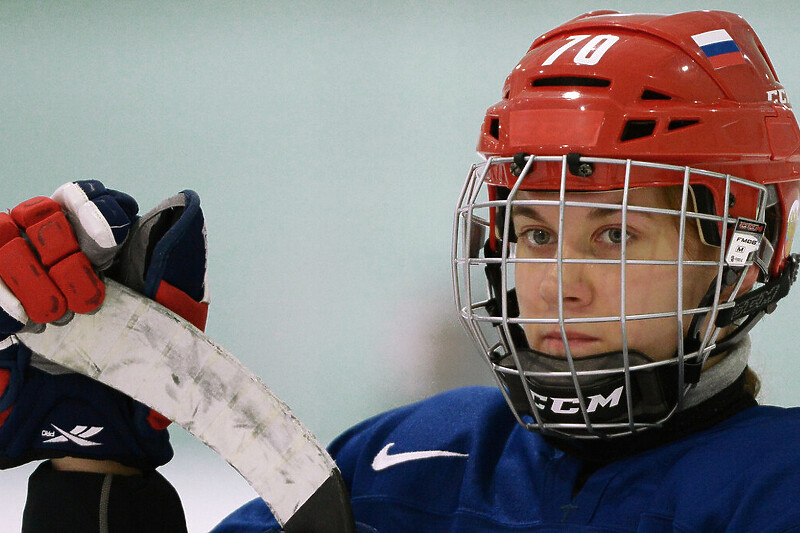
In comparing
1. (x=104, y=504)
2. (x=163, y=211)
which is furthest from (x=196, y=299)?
(x=104, y=504)

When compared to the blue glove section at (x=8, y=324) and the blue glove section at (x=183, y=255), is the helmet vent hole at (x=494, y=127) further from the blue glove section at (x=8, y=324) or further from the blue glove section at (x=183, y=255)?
the blue glove section at (x=8, y=324)

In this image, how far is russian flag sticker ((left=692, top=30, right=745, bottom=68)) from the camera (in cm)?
110

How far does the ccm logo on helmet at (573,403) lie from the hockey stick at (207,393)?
0.25 meters

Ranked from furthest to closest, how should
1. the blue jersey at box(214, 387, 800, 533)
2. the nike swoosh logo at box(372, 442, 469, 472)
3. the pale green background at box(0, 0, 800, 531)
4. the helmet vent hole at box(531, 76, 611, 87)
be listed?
the pale green background at box(0, 0, 800, 531) → the nike swoosh logo at box(372, 442, 469, 472) → the helmet vent hole at box(531, 76, 611, 87) → the blue jersey at box(214, 387, 800, 533)

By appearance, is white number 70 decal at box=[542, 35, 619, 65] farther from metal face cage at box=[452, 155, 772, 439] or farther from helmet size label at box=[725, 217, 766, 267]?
helmet size label at box=[725, 217, 766, 267]

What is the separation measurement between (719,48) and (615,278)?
298 millimetres

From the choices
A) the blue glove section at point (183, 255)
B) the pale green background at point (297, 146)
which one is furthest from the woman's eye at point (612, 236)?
the pale green background at point (297, 146)

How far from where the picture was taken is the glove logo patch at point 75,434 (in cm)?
117

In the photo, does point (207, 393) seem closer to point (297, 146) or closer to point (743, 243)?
point (743, 243)

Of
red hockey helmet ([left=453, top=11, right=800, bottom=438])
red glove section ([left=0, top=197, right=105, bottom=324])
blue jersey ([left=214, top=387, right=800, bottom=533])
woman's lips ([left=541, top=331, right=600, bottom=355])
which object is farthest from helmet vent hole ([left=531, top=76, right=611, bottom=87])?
red glove section ([left=0, top=197, right=105, bottom=324])

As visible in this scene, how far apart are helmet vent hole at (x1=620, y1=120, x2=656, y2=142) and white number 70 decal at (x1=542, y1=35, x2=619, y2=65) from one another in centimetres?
9

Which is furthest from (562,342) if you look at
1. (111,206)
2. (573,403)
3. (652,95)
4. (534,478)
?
(111,206)

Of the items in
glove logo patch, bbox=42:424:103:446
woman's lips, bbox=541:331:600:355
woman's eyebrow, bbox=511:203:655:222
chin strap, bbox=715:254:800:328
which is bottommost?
glove logo patch, bbox=42:424:103:446

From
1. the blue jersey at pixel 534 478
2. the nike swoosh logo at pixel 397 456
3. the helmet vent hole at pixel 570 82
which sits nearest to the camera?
the blue jersey at pixel 534 478
